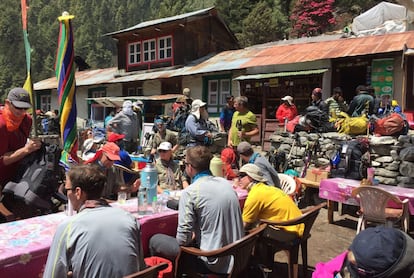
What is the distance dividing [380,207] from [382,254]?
314 centimetres

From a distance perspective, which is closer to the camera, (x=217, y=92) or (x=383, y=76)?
(x=383, y=76)

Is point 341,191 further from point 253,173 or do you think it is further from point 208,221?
point 208,221

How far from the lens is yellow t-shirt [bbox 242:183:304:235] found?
3.31 m

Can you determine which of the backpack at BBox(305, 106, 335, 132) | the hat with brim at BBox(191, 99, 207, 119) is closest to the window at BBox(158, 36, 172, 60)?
the backpack at BBox(305, 106, 335, 132)

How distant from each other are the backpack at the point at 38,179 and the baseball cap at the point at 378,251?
274cm

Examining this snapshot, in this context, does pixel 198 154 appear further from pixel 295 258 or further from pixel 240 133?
pixel 240 133

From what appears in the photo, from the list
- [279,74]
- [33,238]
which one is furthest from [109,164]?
[279,74]

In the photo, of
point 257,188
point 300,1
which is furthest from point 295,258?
point 300,1

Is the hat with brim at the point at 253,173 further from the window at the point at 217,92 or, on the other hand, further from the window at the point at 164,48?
the window at the point at 164,48

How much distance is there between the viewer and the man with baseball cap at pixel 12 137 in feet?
11.4

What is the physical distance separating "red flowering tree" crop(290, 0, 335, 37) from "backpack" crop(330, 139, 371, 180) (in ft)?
58.8

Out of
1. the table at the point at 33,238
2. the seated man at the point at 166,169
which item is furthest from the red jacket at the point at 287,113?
the table at the point at 33,238

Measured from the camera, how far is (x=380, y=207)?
447 cm

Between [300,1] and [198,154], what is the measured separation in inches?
866
